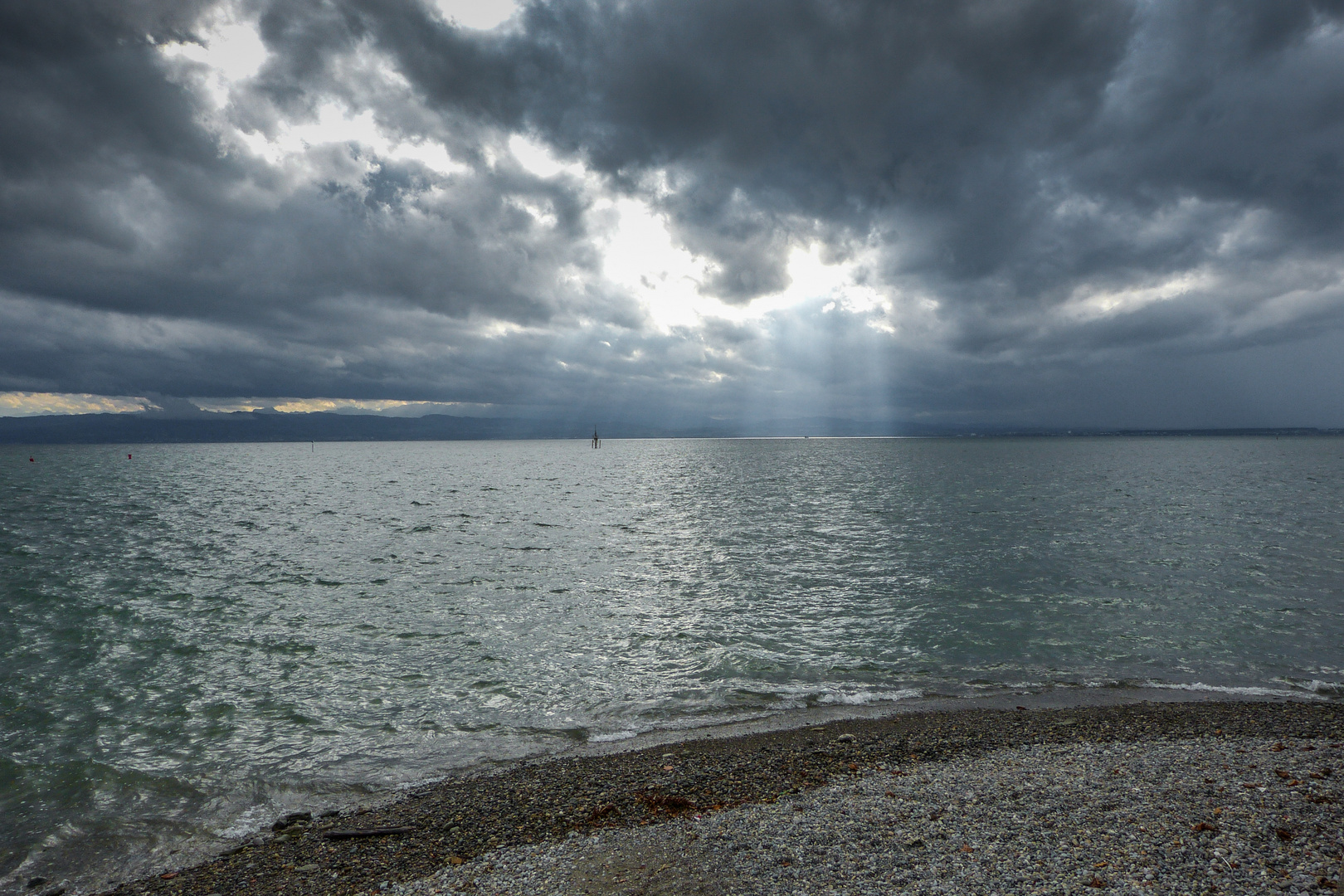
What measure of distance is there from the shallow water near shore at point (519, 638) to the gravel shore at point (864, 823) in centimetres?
255

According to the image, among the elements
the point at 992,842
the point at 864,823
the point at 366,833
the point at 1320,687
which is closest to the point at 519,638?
the point at 366,833

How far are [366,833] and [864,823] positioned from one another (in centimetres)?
820

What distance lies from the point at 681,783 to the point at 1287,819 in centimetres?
896

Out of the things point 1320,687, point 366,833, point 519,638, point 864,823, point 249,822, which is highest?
point 864,823

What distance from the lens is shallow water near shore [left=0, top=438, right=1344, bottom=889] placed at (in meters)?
13.4

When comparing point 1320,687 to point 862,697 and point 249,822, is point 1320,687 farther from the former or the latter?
point 249,822

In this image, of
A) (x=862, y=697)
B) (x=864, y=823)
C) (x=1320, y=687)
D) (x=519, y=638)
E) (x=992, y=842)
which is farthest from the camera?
(x=519, y=638)

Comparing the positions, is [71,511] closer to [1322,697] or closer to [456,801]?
[456,801]

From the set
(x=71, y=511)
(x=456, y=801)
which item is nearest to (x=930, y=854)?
(x=456, y=801)

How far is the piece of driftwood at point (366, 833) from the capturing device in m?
10.1

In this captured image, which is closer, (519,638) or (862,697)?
(862,697)

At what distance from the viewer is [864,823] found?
899 cm

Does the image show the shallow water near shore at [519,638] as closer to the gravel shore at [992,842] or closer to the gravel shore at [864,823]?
the gravel shore at [864,823]

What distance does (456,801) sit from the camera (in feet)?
37.1
